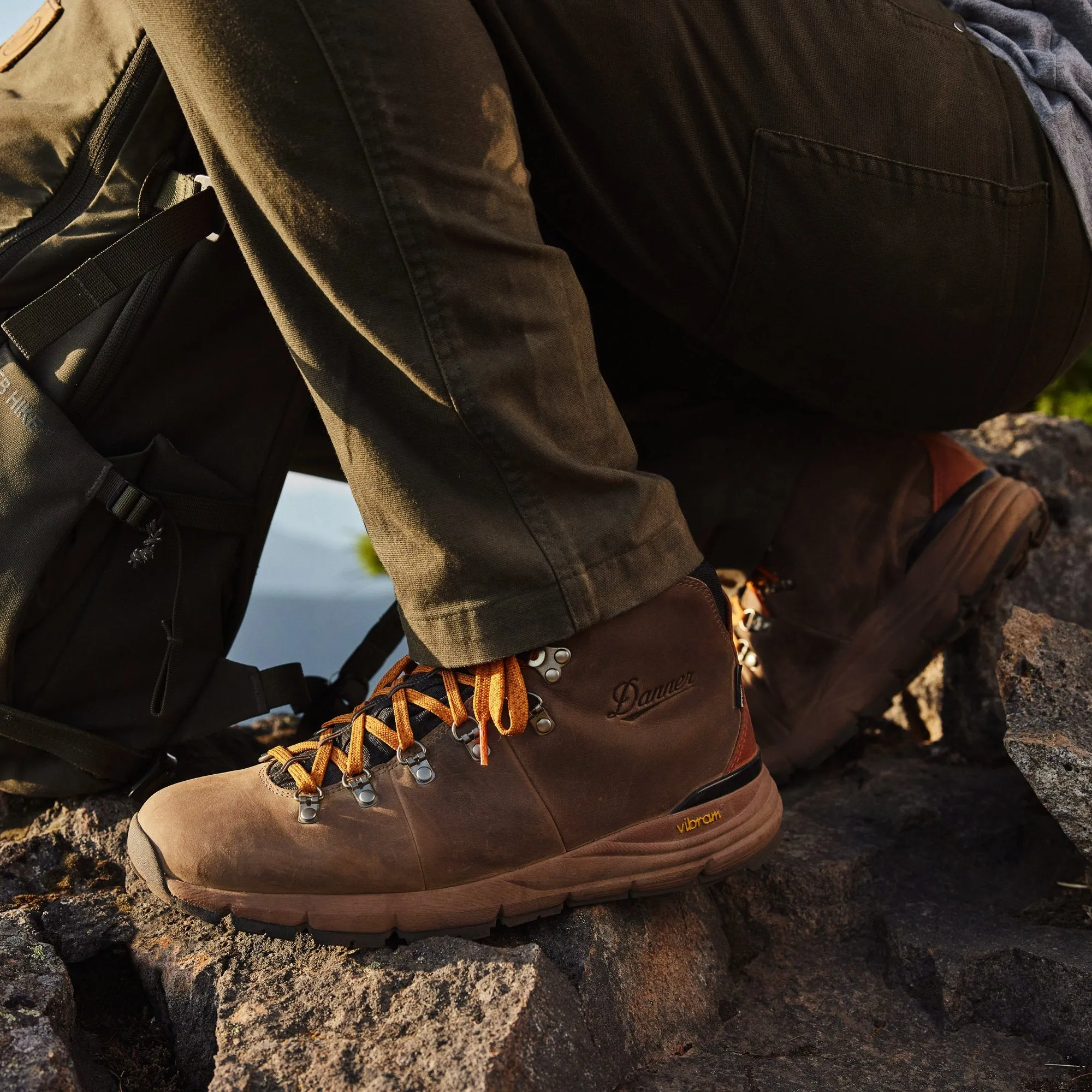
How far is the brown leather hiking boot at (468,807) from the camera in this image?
1.09m

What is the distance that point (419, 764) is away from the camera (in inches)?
44.1

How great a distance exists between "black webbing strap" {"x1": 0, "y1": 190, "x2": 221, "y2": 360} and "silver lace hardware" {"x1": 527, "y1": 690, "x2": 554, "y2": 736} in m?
0.69

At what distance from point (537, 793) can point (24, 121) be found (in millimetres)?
1025

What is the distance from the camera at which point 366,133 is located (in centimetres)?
90

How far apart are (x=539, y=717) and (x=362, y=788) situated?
21cm

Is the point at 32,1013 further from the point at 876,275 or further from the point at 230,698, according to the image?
the point at 876,275

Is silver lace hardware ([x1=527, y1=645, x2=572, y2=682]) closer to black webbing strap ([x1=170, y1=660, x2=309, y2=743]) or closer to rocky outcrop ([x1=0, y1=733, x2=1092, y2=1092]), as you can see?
rocky outcrop ([x1=0, y1=733, x2=1092, y2=1092])

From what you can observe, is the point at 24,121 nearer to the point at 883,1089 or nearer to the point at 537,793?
the point at 537,793

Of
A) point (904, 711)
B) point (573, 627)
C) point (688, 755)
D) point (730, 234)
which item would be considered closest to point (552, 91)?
point (730, 234)

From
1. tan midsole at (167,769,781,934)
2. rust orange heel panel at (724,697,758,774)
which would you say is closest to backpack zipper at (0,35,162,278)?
tan midsole at (167,769,781,934)

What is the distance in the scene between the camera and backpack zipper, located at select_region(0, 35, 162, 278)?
46.8 inches

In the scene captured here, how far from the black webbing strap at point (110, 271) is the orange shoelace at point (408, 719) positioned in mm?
573

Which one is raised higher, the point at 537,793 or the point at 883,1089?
the point at 537,793

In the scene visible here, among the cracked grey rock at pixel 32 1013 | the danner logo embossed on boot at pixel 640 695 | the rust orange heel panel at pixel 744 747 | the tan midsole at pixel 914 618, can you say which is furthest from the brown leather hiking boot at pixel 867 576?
the cracked grey rock at pixel 32 1013
